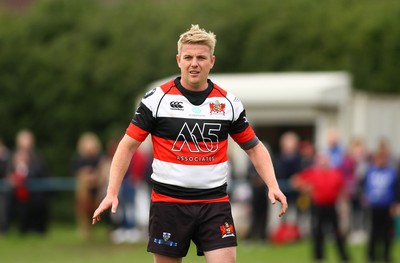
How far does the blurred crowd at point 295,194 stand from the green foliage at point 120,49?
272 cm

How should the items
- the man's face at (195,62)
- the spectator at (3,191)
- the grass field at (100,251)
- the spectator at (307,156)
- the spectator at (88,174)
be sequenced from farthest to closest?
the spectator at (3,191), the spectator at (88,174), the spectator at (307,156), the grass field at (100,251), the man's face at (195,62)

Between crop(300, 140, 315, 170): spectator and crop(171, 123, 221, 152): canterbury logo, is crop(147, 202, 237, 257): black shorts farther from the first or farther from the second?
crop(300, 140, 315, 170): spectator

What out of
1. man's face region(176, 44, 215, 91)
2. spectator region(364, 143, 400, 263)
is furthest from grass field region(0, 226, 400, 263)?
man's face region(176, 44, 215, 91)

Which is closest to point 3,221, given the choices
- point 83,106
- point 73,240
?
point 73,240

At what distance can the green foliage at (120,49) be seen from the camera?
28.1 m

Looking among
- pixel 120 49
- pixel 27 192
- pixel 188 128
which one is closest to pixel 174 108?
pixel 188 128

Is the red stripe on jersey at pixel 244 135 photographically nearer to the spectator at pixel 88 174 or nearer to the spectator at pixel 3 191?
the spectator at pixel 88 174

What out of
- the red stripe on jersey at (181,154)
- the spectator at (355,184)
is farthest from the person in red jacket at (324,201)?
the red stripe on jersey at (181,154)

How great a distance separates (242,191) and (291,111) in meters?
2.13

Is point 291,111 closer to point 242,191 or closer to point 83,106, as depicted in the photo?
point 242,191

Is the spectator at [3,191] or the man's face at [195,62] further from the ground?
the man's face at [195,62]

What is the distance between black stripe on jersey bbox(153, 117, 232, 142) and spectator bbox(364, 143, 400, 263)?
33.2 ft

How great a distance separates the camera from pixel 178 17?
97.4 feet

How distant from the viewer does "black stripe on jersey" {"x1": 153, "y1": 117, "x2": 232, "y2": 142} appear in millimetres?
9219
